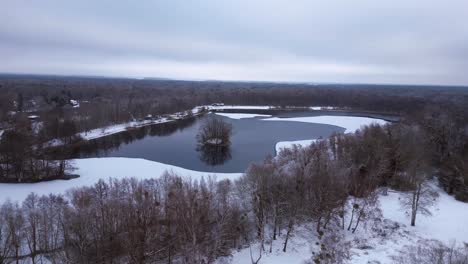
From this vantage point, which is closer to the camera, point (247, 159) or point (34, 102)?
point (247, 159)

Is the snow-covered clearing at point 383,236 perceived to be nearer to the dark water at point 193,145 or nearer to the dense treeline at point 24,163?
the dark water at point 193,145

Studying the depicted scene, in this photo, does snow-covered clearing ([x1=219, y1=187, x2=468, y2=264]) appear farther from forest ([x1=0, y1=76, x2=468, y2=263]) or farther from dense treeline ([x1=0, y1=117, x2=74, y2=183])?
dense treeline ([x1=0, y1=117, x2=74, y2=183])

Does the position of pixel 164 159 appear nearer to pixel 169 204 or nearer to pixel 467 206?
pixel 169 204

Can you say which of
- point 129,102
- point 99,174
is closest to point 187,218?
point 99,174

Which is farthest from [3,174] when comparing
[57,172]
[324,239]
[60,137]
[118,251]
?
[324,239]

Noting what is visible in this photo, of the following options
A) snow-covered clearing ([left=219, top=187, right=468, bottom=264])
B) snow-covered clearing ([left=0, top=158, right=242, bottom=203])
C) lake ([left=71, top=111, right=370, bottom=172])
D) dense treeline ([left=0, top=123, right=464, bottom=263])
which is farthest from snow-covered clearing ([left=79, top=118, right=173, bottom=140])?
snow-covered clearing ([left=219, top=187, right=468, bottom=264])

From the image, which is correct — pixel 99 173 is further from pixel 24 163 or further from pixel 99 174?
pixel 24 163
